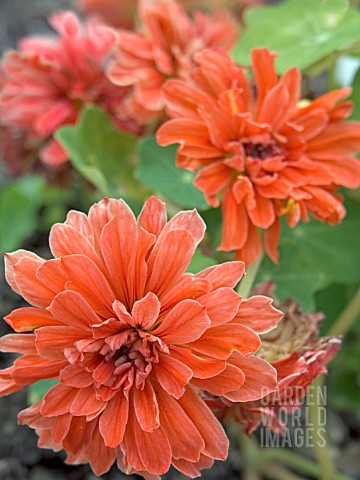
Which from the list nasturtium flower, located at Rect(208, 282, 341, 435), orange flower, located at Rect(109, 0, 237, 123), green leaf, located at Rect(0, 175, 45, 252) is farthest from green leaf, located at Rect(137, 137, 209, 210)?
green leaf, located at Rect(0, 175, 45, 252)

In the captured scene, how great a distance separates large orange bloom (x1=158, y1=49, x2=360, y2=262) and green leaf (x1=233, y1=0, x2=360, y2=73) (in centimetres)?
11

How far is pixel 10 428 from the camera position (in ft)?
2.99

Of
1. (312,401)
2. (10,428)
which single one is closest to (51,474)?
(10,428)

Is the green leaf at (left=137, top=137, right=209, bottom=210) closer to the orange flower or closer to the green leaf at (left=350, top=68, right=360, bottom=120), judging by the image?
the orange flower

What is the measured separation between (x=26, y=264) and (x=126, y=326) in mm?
93

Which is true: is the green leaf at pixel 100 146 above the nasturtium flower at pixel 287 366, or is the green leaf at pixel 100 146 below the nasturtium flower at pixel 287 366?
above

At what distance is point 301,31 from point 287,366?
→ 1.58 feet

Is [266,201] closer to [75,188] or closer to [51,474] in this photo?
[51,474]

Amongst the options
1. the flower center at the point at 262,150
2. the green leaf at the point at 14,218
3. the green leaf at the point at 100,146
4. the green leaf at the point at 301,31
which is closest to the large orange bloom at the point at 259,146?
the flower center at the point at 262,150

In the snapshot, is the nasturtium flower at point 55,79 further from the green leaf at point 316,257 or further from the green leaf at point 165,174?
the green leaf at point 316,257

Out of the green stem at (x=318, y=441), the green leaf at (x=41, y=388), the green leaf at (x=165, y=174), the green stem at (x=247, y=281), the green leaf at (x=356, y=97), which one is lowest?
the green stem at (x=318, y=441)

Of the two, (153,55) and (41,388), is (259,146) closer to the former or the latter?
(153,55)

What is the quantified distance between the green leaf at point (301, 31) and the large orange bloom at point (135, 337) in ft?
1.11

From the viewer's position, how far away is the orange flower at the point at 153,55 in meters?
0.79
